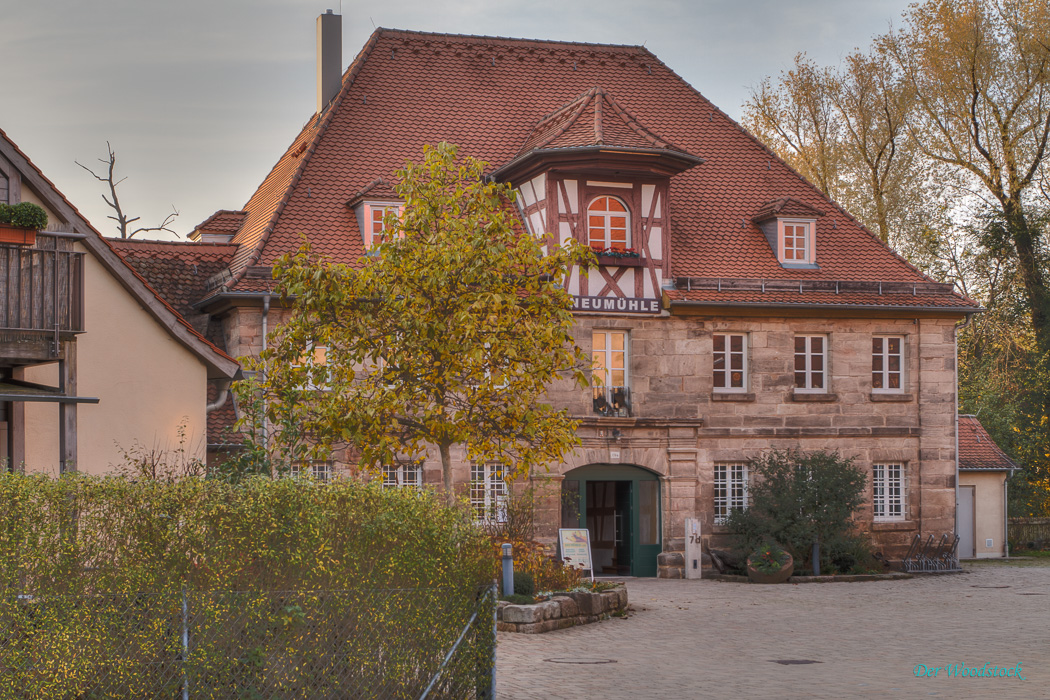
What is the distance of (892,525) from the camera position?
2716 centimetres

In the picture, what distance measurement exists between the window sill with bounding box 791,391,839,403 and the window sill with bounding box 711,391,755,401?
98cm

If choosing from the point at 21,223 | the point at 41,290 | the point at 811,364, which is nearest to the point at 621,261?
the point at 811,364

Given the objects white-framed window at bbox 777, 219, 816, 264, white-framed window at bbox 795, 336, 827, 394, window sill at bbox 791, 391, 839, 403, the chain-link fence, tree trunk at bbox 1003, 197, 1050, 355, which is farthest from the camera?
tree trunk at bbox 1003, 197, 1050, 355

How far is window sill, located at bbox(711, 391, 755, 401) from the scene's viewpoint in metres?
26.2

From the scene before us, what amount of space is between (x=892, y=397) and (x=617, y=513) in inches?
246

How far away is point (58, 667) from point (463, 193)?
9753 mm

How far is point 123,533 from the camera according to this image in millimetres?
8969

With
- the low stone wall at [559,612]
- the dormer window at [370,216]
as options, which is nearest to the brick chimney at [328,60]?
the dormer window at [370,216]

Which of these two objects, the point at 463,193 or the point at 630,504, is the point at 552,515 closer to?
the point at 630,504

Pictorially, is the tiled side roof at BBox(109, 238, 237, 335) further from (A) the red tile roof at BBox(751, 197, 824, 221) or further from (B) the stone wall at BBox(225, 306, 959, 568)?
(A) the red tile roof at BBox(751, 197, 824, 221)

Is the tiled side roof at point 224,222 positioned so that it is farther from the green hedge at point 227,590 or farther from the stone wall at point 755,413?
the green hedge at point 227,590

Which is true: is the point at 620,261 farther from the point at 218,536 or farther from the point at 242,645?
the point at 242,645

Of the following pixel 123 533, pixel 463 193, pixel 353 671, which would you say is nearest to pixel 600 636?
pixel 463 193

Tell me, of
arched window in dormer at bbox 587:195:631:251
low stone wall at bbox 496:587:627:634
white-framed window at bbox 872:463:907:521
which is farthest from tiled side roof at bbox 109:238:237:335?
white-framed window at bbox 872:463:907:521
